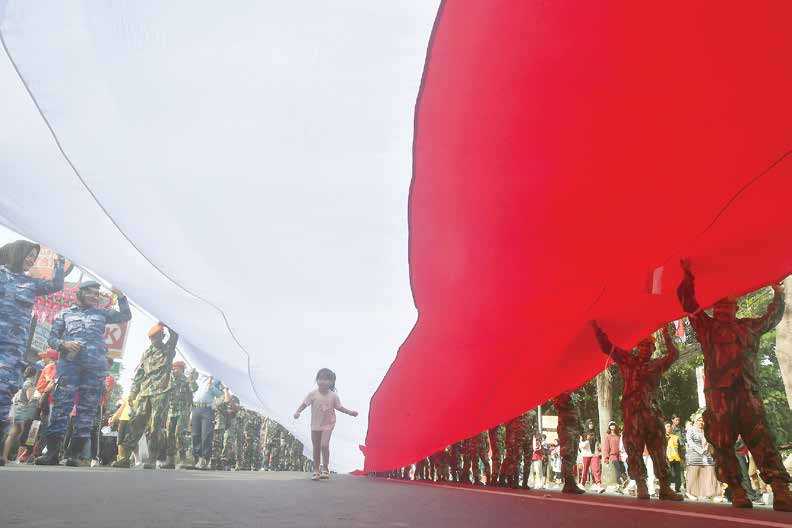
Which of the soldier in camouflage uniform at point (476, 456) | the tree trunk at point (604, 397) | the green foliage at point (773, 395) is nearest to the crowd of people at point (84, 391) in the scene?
the soldier in camouflage uniform at point (476, 456)

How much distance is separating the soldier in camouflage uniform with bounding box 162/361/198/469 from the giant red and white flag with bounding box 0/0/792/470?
6.78 meters

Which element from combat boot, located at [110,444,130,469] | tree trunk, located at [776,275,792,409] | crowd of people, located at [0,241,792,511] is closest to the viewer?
crowd of people, located at [0,241,792,511]

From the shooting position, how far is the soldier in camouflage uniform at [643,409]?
541 centimetres

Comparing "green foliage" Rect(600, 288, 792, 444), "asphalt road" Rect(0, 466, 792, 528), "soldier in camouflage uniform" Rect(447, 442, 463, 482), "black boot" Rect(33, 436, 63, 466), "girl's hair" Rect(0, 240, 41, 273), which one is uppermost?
"green foliage" Rect(600, 288, 792, 444)

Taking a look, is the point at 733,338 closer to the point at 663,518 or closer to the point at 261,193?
the point at 663,518

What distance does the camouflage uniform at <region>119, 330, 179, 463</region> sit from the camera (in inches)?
343

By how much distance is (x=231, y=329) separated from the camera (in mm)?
6352

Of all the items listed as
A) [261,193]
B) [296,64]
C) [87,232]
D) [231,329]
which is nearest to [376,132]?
[296,64]

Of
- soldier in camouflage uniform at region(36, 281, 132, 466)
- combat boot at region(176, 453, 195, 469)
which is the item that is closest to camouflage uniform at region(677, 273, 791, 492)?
soldier in camouflage uniform at region(36, 281, 132, 466)

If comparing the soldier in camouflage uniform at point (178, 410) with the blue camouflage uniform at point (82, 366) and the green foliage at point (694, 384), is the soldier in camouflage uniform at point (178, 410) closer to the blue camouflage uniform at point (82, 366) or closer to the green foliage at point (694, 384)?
the blue camouflage uniform at point (82, 366)

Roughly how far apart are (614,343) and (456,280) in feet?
6.12

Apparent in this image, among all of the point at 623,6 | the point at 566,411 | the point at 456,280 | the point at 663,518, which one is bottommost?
the point at 663,518

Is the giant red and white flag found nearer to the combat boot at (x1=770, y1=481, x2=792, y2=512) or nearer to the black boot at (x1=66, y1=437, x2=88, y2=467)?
the combat boot at (x1=770, y1=481, x2=792, y2=512)

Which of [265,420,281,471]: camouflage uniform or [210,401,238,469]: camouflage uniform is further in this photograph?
[265,420,281,471]: camouflage uniform
